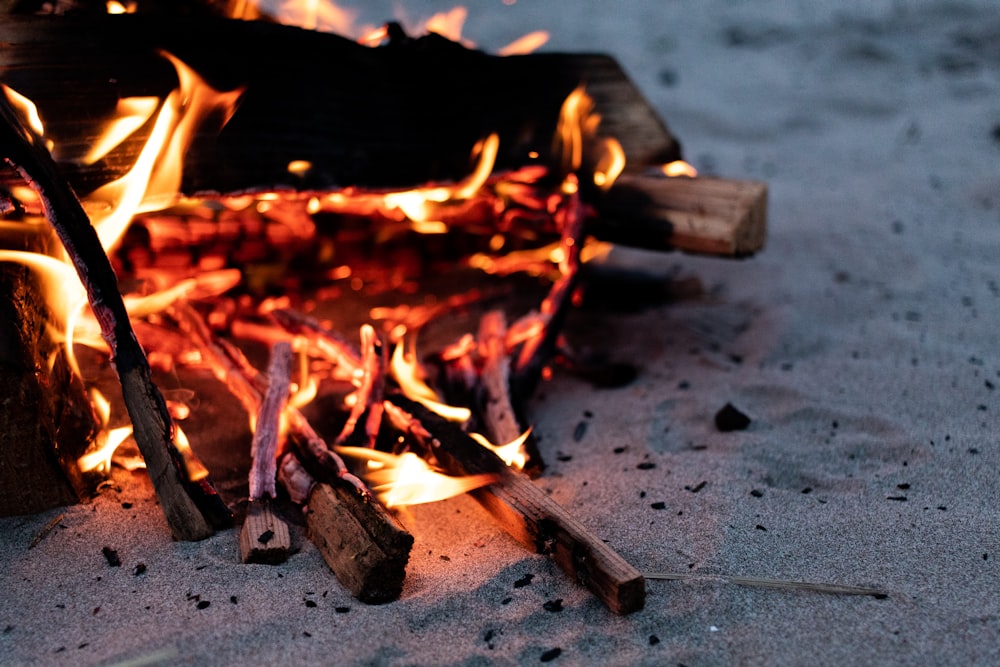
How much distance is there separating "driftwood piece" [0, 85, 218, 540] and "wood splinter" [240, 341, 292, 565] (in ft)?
0.53

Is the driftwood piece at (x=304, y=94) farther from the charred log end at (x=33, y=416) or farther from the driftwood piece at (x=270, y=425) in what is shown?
the driftwood piece at (x=270, y=425)

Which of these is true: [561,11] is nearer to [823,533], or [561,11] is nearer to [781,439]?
[781,439]

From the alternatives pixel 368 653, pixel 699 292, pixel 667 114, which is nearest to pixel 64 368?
pixel 368 653

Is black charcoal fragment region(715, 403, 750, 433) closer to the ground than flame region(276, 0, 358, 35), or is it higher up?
closer to the ground

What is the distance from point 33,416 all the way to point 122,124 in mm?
963

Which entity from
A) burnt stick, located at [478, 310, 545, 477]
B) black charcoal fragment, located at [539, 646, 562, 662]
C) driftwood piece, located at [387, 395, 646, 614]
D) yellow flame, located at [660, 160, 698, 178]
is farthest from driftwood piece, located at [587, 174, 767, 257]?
black charcoal fragment, located at [539, 646, 562, 662]

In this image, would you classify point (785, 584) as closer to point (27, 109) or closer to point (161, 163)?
→ point (161, 163)

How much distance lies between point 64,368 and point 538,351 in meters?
1.73

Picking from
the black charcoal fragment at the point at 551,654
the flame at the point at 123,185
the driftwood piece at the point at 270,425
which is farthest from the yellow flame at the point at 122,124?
the black charcoal fragment at the point at 551,654

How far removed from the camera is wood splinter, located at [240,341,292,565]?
7.83 feet

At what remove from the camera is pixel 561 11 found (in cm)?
920

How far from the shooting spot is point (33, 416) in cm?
244

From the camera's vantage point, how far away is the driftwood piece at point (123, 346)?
8.03 feet

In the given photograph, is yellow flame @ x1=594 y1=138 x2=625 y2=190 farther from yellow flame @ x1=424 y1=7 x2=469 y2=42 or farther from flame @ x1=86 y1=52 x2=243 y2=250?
flame @ x1=86 y1=52 x2=243 y2=250
